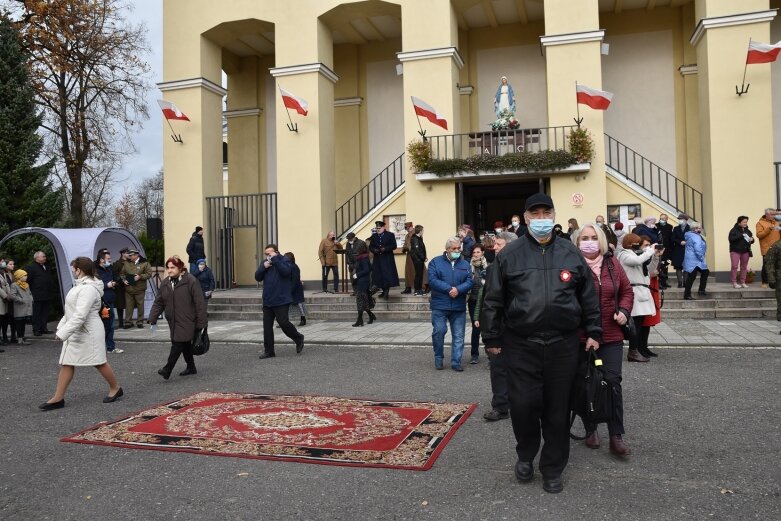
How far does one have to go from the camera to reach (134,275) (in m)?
14.5

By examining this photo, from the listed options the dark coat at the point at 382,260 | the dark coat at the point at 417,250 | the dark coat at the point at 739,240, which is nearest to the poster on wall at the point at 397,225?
the dark coat at the point at 417,250

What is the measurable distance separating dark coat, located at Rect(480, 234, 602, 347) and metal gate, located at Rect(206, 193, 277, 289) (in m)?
16.8

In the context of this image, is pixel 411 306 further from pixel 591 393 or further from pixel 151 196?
pixel 151 196

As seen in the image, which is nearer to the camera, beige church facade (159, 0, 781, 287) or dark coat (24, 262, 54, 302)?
dark coat (24, 262, 54, 302)

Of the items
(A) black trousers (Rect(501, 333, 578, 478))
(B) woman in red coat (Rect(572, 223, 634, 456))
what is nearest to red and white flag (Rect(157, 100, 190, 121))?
(B) woman in red coat (Rect(572, 223, 634, 456))

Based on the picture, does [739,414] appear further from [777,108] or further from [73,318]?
[777,108]

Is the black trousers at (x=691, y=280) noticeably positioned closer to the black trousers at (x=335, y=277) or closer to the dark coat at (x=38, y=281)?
the black trousers at (x=335, y=277)

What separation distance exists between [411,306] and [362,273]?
1959 millimetres

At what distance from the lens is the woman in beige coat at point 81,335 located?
710 cm

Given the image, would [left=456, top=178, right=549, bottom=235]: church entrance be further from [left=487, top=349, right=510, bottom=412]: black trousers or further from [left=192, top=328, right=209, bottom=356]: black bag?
[left=487, top=349, right=510, bottom=412]: black trousers

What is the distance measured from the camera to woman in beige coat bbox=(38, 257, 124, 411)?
23.3 feet

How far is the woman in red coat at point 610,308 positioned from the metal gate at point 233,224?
1642cm

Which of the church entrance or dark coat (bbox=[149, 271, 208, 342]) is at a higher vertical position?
the church entrance

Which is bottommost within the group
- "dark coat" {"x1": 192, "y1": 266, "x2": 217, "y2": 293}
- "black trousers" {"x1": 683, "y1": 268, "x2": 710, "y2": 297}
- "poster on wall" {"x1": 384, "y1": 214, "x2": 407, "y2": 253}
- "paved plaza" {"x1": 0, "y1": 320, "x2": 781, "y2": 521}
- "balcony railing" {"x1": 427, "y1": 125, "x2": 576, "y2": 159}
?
"paved plaza" {"x1": 0, "y1": 320, "x2": 781, "y2": 521}
